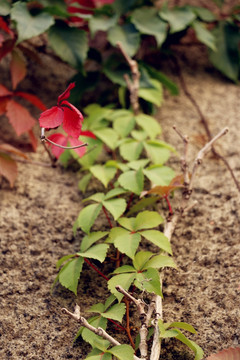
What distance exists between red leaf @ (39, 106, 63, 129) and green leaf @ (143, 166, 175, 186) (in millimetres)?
335

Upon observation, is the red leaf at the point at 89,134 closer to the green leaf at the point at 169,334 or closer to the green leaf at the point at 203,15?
the green leaf at the point at 169,334

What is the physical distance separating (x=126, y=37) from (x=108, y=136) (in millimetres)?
450

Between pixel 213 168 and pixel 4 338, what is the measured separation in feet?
2.90

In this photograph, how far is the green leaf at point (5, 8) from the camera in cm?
129

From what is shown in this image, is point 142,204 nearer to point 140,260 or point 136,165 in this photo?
point 136,165

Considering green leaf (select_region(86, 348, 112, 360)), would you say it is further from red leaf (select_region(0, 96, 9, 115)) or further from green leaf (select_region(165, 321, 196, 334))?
red leaf (select_region(0, 96, 9, 115))

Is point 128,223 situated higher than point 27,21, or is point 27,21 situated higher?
point 27,21

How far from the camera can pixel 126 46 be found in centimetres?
143

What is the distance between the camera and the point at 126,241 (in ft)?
3.05

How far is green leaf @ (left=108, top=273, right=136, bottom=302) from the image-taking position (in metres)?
0.85

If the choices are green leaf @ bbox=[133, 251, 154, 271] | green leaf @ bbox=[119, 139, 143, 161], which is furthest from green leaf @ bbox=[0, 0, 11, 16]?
green leaf @ bbox=[133, 251, 154, 271]

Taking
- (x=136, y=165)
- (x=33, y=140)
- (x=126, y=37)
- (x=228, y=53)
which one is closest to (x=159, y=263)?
(x=136, y=165)

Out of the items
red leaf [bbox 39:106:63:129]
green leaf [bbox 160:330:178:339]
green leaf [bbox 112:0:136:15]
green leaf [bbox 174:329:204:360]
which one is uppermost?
green leaf [bbox 112:0:136:15]

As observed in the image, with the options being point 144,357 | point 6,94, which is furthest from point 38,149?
point 144,357
